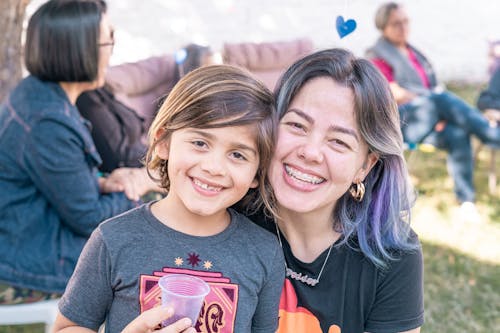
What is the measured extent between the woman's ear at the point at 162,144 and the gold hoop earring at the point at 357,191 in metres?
0.67

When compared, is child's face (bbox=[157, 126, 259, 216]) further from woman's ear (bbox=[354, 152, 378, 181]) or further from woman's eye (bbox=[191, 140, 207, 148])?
woman's ear (bbox=[354, 152, 378, 181])

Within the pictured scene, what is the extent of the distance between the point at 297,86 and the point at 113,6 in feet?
27.0

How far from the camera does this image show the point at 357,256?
2264 mm

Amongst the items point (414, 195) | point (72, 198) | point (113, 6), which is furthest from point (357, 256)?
point (113, 6)

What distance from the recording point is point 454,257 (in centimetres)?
534

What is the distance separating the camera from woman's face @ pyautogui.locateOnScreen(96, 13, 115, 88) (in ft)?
11.7

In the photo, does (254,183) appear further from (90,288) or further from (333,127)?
(90,288)

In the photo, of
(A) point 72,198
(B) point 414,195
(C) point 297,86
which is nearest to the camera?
(C) point 297,86

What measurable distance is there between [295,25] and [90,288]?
30.5 feet

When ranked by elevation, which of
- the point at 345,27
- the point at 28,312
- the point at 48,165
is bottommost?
the point at 28,312

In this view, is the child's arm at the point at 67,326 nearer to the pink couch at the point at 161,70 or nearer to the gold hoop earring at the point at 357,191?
the gold hoop earring at the point at 357,191

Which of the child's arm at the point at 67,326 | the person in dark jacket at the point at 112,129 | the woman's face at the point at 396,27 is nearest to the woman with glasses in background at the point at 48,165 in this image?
the person in dark jacket at the point at 112,129

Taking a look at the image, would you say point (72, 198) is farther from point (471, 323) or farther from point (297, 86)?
point (471, 323)

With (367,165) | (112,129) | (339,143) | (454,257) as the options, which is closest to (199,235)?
(339,143)
